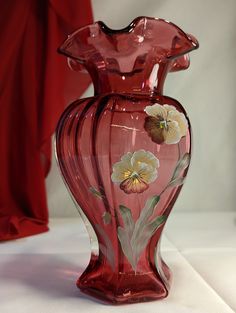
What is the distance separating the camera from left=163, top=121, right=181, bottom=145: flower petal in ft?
1.91

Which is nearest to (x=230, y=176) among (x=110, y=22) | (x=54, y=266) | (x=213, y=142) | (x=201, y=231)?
(x=213, y=142)

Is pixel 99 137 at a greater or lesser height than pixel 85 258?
greater

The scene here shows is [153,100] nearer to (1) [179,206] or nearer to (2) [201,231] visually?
(2) [201,231]

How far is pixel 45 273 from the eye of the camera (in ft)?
2.34

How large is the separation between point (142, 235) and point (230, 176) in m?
0.74

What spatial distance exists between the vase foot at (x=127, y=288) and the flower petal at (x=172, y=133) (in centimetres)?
18

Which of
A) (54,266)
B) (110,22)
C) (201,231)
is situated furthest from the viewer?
(110,22)

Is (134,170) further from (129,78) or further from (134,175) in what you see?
(129,78)

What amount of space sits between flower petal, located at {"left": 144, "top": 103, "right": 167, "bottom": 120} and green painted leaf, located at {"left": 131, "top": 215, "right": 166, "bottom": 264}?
139 millimetres

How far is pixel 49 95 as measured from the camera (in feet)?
3.45

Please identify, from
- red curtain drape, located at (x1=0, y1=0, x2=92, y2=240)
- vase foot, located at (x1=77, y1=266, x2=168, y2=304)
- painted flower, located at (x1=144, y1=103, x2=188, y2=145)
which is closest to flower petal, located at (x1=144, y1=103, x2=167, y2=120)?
painted flower, located at (x1=144, y1=103, x2=188, y2=145)

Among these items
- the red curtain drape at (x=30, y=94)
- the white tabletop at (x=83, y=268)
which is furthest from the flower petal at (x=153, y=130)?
the red curtain drape at (x=30, y=94)

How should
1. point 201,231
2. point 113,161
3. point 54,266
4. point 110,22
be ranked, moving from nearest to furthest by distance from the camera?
point 113,161
point 54,266
point 201,231
point 110,22

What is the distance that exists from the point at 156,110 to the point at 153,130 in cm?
3
